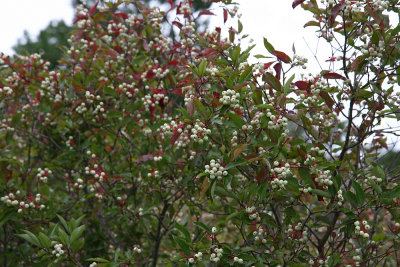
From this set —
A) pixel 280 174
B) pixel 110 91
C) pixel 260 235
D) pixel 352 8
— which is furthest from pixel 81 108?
pixel 352 8

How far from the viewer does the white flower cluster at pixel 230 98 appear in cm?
214

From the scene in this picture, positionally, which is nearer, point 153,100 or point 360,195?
point 360,195

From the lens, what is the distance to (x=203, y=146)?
274 centimetres

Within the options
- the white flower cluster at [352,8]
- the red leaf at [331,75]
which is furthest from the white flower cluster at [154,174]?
the white flower cluster at [352,8]

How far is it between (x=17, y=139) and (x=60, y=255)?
220 centimetres

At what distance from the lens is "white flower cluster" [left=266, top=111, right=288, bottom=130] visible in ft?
6.99

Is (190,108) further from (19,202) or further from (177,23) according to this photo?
(19,202)

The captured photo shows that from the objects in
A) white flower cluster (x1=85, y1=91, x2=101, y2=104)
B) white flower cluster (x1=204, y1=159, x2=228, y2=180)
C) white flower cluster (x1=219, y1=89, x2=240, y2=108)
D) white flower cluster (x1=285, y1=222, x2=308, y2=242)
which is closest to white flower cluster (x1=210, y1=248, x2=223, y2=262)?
white flower cluster (x1=204, y1=159, x2=228, y2=180)

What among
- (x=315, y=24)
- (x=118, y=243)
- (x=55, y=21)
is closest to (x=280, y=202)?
(x=315, y=24)

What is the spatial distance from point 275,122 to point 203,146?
27.1 inches

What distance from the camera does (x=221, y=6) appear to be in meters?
3.67

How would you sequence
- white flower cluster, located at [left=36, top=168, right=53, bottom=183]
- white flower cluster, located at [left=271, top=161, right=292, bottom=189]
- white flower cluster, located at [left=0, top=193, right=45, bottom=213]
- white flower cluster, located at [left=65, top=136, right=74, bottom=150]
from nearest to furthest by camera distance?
1. white flower cluster, located at [left=271, top=161, right=292, bottom=189]
2. white flower cluster, located at [left=0, top=193, right=45, bottom=213]
3. white flower cluster, located at [left=36, top=168, right=53, bottom=183]
4. white flower cluster, located at [left=65, top=136, right=74, bottom=150]

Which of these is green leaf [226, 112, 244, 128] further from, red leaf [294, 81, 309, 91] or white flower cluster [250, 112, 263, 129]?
red leaf [294, 81, 309, 91]

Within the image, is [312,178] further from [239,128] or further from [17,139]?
[17,139]
